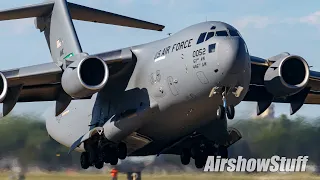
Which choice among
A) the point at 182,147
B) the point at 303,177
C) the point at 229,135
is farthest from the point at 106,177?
the point at 303,177

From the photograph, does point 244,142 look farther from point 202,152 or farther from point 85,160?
point 85,160

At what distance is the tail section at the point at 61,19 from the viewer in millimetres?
15844

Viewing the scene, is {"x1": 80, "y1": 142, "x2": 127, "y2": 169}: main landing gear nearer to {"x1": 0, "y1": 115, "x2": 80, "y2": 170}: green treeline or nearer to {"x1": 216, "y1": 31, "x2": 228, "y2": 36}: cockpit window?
{"x1": 0, "y1": 115, "x2": 80, "y2": 170}: green treeline

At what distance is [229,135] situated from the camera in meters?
15.6

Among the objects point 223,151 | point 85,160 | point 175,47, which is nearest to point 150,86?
point 175,47

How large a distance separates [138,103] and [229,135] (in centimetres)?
207

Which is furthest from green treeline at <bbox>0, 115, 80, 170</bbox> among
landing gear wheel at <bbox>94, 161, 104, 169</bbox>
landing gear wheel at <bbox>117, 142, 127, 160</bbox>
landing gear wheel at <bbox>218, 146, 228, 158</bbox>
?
landing gear wheel at <bbox>218, 146, 228, 158</bbox>

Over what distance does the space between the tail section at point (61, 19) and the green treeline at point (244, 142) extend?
2056mm

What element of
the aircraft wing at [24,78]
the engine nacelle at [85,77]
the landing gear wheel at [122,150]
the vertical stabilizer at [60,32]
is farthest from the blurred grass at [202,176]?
the engine nacelle at [85,77]

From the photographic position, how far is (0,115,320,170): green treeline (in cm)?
1714

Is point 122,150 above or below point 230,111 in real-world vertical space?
below

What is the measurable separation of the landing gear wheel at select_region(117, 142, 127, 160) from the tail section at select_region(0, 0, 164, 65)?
1.98 metres

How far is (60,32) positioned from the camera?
53.0ft

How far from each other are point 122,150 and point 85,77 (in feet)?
6.71
